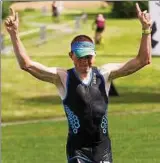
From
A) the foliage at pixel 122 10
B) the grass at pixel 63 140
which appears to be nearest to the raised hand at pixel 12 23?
the grass at pixel 63 140

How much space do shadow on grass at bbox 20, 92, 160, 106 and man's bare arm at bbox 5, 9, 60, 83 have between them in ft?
49.9

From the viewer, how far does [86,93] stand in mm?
7051

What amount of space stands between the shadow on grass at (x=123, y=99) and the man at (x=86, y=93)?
15.2 meters

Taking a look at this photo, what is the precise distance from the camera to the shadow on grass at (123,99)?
22.7 meters

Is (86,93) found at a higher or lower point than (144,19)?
lower

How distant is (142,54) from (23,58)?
1.13 metres

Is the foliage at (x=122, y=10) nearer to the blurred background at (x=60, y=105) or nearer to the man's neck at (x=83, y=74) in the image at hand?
the blurred background at (x=60, y=105)

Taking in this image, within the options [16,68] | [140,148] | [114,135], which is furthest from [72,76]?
[16,68]

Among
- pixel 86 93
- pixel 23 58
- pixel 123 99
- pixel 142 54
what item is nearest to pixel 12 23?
pixel 23 58

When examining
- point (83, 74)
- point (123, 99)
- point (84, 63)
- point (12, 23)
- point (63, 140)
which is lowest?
point (123, 99)

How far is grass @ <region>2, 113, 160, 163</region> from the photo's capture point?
13.1 m

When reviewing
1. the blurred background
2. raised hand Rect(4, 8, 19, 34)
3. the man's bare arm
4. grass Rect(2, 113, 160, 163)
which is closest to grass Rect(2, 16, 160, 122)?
the blurred background

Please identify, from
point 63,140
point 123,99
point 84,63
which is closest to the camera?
point 84,63

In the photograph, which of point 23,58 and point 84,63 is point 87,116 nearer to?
point 84,63
